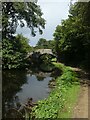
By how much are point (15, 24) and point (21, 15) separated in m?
2.21

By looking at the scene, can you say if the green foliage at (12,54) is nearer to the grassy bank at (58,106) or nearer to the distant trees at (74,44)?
the distant trees at (74,44)

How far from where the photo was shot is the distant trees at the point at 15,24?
43.1 metres

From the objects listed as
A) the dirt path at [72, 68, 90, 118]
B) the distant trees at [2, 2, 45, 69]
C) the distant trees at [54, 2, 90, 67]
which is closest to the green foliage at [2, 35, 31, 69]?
the distant trees at [2, 2, 45, 69]

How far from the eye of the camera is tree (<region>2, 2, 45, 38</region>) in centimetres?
4605

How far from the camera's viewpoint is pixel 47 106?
17.4 m

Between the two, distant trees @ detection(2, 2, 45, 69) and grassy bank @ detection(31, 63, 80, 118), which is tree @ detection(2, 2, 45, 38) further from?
grassy bank @ detection(31, 63, 80, 118)

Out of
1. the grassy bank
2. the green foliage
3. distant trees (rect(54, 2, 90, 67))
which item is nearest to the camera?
the grassy bank

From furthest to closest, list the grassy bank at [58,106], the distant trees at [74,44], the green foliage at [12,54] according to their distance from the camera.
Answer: the distant trees at [74,44] < the green foliage at [12,54] < the grassy bank at [58,106]

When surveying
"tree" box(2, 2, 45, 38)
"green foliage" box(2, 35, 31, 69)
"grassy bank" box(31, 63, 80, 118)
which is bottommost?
"grassy bank" box(31, 63, 80, 118)

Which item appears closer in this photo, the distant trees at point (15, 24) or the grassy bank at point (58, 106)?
the grassy bank at point (58, 106)

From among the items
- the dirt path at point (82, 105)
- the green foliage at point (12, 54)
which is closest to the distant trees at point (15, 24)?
the green foliage at point (12, 54)

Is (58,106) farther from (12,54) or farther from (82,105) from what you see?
(12,54)

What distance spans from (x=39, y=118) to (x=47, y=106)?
1732mm

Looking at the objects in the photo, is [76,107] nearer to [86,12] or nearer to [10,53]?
[86,12]
